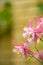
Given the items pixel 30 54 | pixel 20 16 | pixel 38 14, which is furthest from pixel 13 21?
pixel 30 54

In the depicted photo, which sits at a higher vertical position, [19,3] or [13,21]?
[19,3]

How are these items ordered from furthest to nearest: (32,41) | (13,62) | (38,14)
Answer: (13,62)
(38,14)
(32,41)

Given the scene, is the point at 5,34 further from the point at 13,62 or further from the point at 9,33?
the point at 13,62

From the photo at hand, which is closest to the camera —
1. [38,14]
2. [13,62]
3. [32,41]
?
[32,41]

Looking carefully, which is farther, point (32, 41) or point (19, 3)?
point (19, 3)

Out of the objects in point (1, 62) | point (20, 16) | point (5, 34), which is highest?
point (20, 16)

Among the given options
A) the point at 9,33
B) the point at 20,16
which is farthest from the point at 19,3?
the point at 9,33
